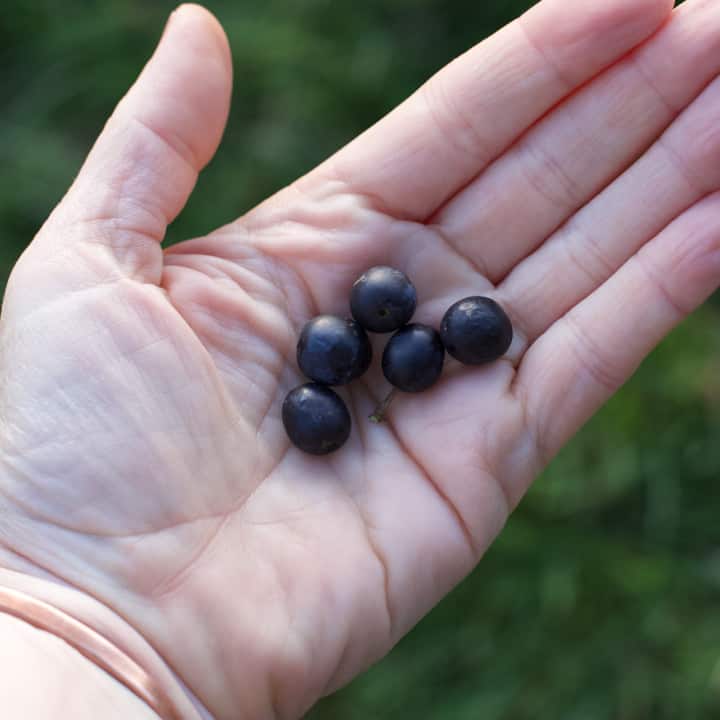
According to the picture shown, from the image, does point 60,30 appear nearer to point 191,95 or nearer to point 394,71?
point 394,71

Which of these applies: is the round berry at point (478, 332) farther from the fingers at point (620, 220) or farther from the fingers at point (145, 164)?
the fingers at point (145, 164)

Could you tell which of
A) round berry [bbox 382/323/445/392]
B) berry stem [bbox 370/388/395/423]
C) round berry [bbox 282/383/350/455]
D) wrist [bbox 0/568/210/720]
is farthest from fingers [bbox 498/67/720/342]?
wrist [bbox 0/568/210/720]

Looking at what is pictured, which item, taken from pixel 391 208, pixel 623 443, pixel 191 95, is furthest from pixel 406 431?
pixel 623 443

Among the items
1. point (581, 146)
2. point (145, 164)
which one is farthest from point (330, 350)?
point (581, 146)

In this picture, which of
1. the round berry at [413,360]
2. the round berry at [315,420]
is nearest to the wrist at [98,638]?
the round berry at [315,420]

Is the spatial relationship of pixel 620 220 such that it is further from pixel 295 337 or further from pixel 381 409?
pixel 295 337

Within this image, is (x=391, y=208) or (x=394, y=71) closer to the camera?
(x=391, y=208)

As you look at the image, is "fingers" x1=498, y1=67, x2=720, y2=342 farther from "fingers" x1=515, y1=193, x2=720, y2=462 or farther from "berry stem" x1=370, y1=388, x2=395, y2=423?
"berry stem" x1=370, y1=388, x2=395, y2=423
